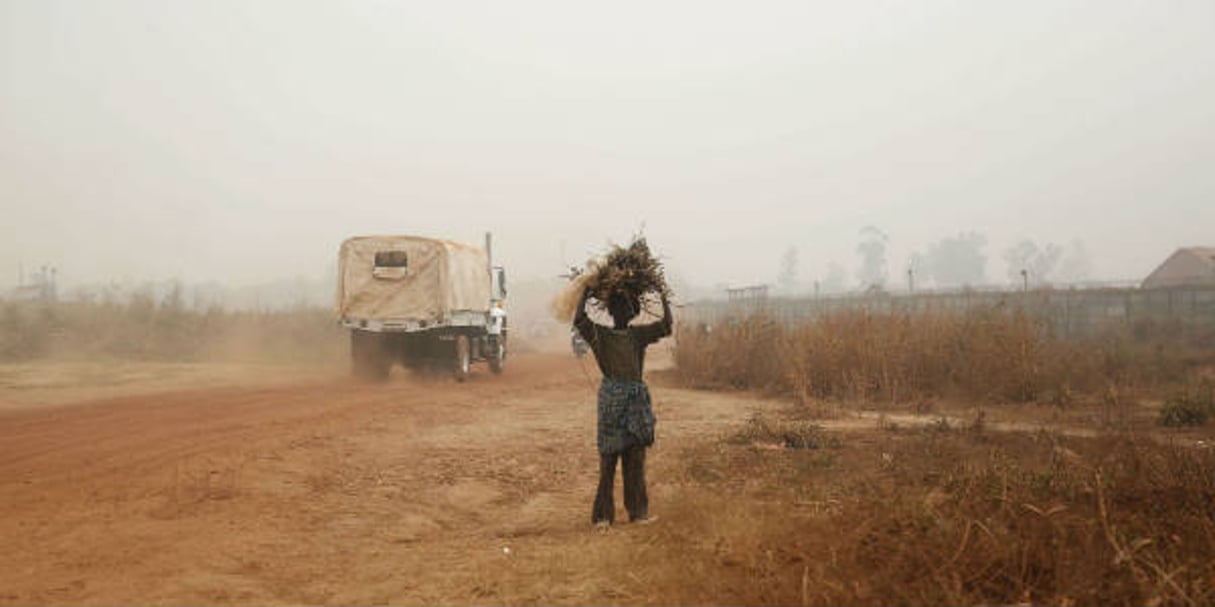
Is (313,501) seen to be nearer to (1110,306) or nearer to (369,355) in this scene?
(369,355)

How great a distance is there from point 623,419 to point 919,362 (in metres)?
11.8

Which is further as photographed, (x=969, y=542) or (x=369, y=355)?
(x=369, y=355)

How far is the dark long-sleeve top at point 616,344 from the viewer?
6.76 meters

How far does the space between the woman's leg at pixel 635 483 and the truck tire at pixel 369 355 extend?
1487 centimetres

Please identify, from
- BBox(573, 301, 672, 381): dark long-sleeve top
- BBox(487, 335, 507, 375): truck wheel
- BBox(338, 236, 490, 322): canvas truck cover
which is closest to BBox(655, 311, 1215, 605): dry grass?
BBox(573, 301, 672, 381): dark long-sleeve top

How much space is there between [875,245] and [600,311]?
17139 cm

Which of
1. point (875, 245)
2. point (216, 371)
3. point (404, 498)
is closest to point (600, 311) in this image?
point (404, 498)

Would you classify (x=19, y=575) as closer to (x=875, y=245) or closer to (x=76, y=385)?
(x=76, y=385)

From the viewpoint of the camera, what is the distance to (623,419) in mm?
6691

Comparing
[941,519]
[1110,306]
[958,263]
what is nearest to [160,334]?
[941,519]

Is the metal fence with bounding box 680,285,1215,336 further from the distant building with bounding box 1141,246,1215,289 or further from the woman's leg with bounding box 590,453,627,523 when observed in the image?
the distant building with bounding box 1141,246,1215,289

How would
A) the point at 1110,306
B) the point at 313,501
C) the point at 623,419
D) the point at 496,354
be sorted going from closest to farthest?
the point at 623,419, the point at 313,501, the point at 496,354, the point at 1110,306

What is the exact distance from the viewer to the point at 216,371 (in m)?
22.8

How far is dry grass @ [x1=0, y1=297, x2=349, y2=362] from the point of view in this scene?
2555cm
